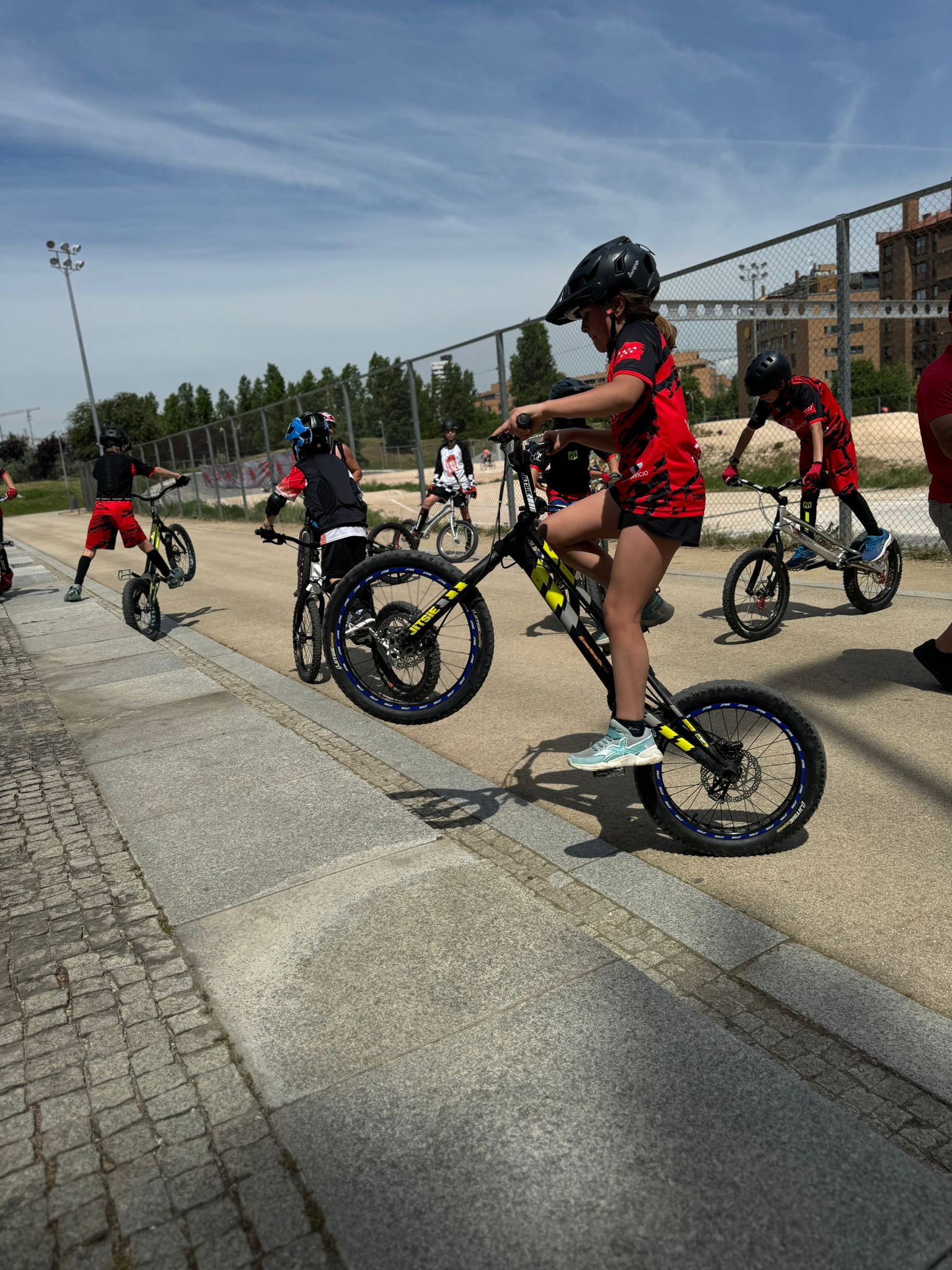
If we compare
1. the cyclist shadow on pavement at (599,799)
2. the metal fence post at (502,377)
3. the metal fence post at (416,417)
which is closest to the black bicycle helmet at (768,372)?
the cyclist shadow on pavement at (599,799)

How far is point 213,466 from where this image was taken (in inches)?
1232

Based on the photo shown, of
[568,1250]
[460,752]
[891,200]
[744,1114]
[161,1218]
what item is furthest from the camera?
[891,200]

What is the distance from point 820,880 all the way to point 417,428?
48.5 ft

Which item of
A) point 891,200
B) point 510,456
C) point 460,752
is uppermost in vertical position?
point 891,200

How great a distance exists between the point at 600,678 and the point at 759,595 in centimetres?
376

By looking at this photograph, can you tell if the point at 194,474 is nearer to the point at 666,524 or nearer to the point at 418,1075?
the point at 666,524

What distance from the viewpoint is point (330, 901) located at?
11.0 ft

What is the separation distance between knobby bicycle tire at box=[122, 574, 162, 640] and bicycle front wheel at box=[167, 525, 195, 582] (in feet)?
3.29

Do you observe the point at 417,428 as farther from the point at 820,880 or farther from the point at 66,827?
→ the point at 820,880

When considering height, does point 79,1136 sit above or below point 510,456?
below

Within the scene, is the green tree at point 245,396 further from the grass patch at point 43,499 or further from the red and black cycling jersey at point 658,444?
the red and black cycling jersey at point 658,444

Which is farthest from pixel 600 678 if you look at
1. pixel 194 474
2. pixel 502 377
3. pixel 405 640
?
pixel 194 474

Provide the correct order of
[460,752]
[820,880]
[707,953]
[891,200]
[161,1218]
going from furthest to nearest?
[891,200]
[460,752]
[820,880]
[707,953]
[161,1218]

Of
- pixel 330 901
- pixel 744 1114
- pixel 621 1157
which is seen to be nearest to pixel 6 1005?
pixel 330 901
